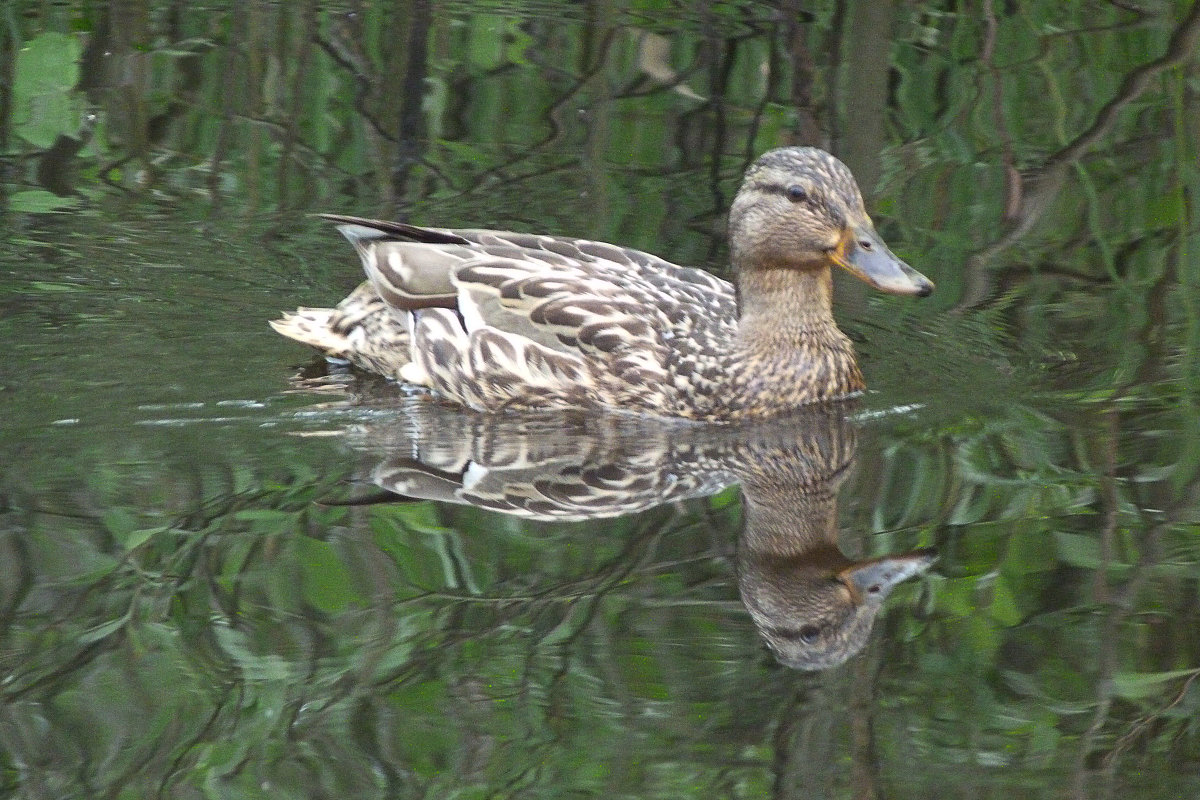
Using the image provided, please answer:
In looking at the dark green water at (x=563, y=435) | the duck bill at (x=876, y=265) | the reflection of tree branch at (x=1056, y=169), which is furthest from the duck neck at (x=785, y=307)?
the reflection of tree branch at (x=1056, y=169)

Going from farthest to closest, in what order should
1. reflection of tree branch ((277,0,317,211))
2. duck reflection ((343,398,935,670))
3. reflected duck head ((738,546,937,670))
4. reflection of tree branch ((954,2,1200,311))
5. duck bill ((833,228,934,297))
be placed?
reflection of tree branch ((277,0,317,211)) < reflection of tree branch ((954,2,1200,311)) < duck bill ((833,228,934,297)) < duck reflection ((343,398,935,670)) < reflected duck head ((738,546,937,670))

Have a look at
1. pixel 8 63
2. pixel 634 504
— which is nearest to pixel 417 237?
pixel 634 504

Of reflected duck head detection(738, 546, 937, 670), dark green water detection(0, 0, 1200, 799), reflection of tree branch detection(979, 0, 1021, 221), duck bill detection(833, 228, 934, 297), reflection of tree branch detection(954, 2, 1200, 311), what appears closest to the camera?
dark green water detection(0, 0, 1200, 799)

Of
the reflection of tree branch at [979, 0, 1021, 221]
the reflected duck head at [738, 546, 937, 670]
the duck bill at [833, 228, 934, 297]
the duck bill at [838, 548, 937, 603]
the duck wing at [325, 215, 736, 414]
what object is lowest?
the reflected duck head at [738, 546, 937, 670]

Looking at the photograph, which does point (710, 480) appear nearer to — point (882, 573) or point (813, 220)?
point (882, 573)

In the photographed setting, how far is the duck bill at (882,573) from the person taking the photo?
5195 mm

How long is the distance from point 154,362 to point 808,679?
141 inches

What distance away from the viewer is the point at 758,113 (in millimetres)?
10031

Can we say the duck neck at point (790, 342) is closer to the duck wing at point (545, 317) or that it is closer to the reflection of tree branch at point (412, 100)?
the duck wing at point (545, 317)

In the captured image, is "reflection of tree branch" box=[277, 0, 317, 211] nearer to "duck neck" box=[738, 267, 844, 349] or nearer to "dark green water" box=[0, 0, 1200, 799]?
"dark green water" box=[0, 0, 1200, 799]

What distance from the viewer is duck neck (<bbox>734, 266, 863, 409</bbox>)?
23.1ft

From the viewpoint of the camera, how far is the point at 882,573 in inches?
208

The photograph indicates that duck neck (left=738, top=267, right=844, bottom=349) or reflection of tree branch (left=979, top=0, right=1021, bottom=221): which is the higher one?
reflection of tree branch (left=979, top=0, right=1021, bottom=221)

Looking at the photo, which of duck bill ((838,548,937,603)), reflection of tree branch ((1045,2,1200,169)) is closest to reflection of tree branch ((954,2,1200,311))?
reflection of tree branch ((1045,2,1200,169))
